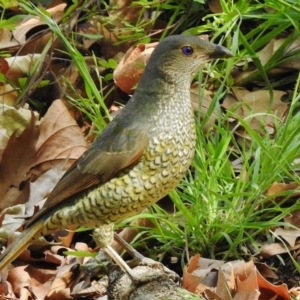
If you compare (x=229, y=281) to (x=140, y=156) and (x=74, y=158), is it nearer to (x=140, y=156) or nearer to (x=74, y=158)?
(x=140, y=156)

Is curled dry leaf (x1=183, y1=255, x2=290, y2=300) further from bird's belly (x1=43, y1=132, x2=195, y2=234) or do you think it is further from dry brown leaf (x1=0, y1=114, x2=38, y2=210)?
dry brown leaf (x1=0, y1=114, x2=38, y2=210)

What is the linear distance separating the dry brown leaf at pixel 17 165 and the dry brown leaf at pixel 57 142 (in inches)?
2.2

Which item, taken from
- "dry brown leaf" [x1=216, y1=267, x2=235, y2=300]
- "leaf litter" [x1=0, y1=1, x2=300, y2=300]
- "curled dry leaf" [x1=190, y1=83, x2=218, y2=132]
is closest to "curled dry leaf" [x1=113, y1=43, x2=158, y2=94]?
"leaf litter" [x1=0, y1=1, x2=300, y2=300]

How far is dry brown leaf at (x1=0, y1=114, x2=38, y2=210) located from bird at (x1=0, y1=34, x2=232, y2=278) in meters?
1.01

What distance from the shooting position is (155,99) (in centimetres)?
433

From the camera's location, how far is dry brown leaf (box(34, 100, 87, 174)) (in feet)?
18.5

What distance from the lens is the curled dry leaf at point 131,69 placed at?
5855 millimetres

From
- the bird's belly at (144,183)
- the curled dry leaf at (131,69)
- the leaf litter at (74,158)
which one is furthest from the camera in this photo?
the curled dry leaf at (131,69)

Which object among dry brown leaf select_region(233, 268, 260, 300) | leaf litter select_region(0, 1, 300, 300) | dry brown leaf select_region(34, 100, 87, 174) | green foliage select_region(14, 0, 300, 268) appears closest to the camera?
dry brown leaf select_region(233, 268, 260, 300)

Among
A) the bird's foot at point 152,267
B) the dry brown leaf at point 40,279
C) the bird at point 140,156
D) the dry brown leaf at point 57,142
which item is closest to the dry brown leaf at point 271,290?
the bird's foot at point 152,267

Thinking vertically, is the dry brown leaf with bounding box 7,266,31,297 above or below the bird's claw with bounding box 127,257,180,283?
below

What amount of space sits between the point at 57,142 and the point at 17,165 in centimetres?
28

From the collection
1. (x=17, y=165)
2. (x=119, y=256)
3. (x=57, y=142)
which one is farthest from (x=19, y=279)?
(x=57, y=142)

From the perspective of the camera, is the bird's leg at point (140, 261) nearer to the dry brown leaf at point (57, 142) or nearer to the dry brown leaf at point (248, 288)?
the dry brown leaf at point (248, 288)
